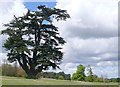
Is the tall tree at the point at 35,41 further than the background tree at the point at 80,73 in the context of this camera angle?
No

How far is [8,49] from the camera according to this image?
33.9 metres

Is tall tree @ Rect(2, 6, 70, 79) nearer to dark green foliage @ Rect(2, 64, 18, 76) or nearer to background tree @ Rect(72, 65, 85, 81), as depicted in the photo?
dark green foliage @ Rect(2, 64, 18, 76)

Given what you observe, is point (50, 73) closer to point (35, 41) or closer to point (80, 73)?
point (80, 73)

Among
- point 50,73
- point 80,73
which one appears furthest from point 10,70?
point 80,73

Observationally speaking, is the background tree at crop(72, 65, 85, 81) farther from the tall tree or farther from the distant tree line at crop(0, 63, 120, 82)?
the tall tree

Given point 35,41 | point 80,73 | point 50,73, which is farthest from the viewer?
point 80,73

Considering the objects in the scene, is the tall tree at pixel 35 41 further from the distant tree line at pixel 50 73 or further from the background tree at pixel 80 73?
the background tree at pixel 80 73

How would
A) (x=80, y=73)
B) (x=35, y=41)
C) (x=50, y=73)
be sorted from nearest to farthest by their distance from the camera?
(x=35, y=41), (x=50, y=73), (x=80, y=73)

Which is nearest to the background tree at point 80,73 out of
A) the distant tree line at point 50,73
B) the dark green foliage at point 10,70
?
the distant tree line at point 50,73

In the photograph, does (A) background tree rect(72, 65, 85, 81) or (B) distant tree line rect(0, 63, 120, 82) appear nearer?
(B) distant tree line rect(0, 63, 120, 82)

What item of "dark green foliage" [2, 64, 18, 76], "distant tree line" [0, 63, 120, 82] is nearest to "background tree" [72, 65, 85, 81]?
"distant tree line" [0, 63, 120, 82]

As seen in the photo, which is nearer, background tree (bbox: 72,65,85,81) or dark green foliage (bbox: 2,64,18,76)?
dark green foliage (bbox: 2,64,18,76)

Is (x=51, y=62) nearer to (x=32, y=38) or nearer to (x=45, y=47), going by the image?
(x=45, y=47)

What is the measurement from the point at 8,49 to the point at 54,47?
6871 mm
